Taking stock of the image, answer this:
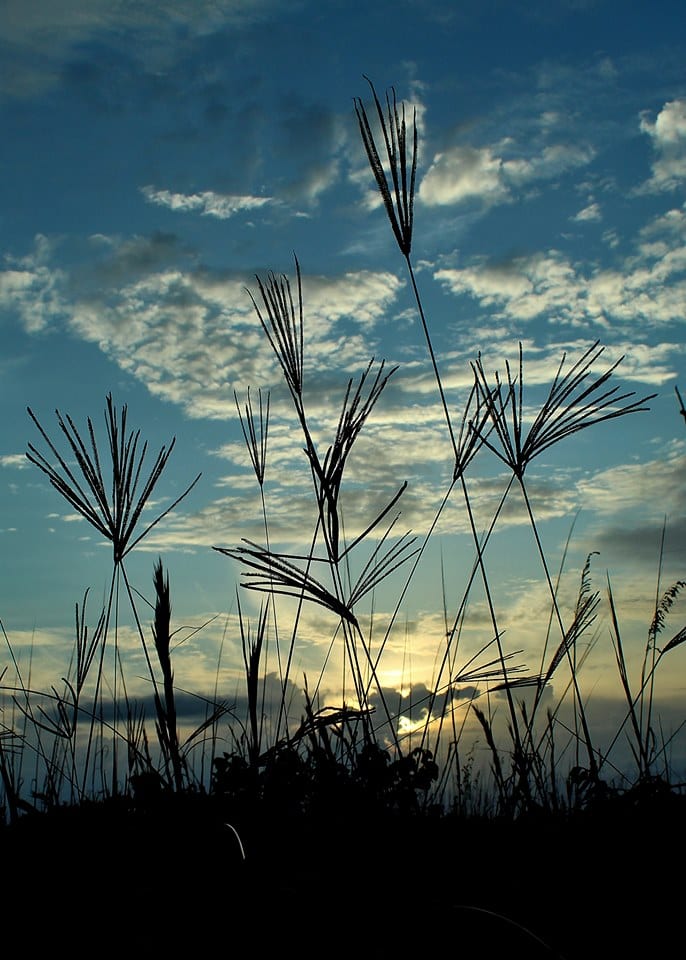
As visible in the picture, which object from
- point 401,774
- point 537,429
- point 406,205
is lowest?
point 401,774

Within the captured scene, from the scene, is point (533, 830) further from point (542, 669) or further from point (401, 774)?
point (542, 669)

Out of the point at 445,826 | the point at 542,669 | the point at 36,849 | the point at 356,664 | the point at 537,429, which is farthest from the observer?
the point at 542,669

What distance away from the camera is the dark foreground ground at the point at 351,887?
57.4 inches

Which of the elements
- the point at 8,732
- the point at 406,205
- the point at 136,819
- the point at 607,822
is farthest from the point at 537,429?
the point at 8,732

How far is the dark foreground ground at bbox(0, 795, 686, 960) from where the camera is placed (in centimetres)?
146

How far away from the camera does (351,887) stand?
5.57ft

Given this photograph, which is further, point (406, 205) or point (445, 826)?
point (406, 205)

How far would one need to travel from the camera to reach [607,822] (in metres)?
2.38

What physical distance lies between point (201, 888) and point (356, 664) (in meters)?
1.21

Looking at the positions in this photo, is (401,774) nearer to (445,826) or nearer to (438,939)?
(445,826)

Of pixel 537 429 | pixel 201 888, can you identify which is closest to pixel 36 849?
pixel 201 888

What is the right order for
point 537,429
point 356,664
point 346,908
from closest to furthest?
point 346,908 < point 356,664 < point 537,429

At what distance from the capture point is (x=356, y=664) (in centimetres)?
280

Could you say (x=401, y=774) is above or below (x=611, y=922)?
above
